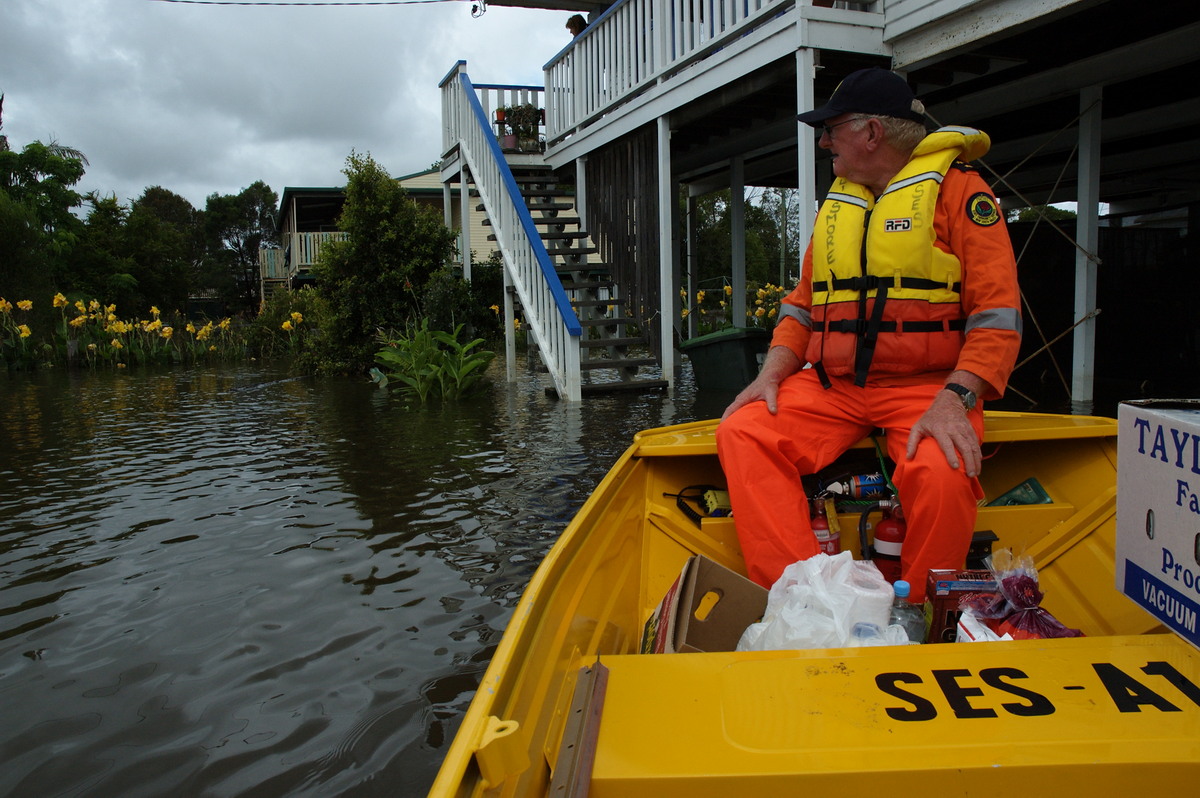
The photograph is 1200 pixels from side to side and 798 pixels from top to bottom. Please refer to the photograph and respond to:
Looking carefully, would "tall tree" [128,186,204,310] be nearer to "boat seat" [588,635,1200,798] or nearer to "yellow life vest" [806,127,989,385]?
"yellow life vest" [806,127,989,385]

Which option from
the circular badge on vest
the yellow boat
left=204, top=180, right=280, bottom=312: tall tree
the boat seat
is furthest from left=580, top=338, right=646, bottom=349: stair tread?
left=204, top=180, right=280, bottom=312: tall tree

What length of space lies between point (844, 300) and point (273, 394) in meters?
9.32

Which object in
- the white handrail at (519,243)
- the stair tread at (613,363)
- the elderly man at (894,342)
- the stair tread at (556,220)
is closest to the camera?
the elderly man at (894,342)

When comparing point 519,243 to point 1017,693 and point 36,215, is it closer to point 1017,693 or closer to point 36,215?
point 1017,693

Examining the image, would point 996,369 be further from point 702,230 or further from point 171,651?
point 702,230

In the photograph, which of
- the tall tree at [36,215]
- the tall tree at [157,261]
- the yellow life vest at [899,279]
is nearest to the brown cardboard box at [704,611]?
the yellow life vest at [899,279]

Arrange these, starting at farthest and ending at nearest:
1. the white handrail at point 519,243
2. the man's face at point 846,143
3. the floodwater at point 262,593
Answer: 1. the white handrail at point 519,243
2. the man's face at point 846,143
3. the floodwater at point 262,593

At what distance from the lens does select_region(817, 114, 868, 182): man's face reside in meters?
2.81

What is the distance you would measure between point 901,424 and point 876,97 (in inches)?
41.2

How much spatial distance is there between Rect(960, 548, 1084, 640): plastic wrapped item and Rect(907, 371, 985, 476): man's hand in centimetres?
38

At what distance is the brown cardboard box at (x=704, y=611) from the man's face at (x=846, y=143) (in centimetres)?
150

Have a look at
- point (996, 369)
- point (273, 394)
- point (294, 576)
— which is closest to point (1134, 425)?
point (996, 369)

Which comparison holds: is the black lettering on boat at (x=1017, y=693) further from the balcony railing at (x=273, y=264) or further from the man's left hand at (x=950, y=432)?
the balcony railing at (x=273, y=264)

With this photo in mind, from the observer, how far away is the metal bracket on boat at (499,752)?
1041mm
